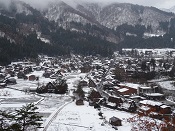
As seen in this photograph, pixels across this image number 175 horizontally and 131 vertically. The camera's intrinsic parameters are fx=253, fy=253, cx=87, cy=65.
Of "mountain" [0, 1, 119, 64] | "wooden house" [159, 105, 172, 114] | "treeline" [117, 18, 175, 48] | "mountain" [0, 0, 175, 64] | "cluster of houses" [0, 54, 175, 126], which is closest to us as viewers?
"wooden house" [159, 105, 172, 114]

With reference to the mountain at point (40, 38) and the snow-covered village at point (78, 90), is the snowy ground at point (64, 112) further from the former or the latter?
the mountain at point (40, 38)

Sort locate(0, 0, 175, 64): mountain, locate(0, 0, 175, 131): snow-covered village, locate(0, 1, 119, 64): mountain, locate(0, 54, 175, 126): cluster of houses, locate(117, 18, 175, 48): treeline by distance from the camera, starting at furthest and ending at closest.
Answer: locate(117, 18, 175, 48): treeline, locate(0, 0, 175, 64): mountain, locate(0, 1, 119, 64): mountain, locate(0, 54, 175, 126): cluster of houses, locate(0, 0, 175, 131): snow-covered village

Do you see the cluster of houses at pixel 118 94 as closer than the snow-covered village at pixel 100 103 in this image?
No

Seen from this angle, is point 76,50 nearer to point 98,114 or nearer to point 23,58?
point 23,58

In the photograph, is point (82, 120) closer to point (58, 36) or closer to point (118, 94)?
point (118, 94)

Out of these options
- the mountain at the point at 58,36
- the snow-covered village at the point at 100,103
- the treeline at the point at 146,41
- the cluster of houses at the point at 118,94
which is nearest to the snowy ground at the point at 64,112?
the snow-covered village at the point at 100,103

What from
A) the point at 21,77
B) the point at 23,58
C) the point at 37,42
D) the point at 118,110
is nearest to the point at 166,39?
the point at 37,42

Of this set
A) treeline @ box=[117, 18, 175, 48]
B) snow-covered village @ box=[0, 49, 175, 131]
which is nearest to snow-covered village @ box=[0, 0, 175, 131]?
snow-covered village @ box=[0, 49, 175, 131]

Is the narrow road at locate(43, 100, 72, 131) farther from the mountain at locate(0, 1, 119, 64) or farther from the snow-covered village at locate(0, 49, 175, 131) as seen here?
the mountain at locate(0, 1, 119, 64)

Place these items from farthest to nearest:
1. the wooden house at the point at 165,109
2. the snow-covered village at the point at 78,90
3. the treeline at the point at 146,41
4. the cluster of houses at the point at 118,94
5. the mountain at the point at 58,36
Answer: the treeline at the point at 146,41 < the mountain at the point at 58,36 < the cluster of houses at the point at 118,94 < the wooden house at the point at 165,109 < the snow-covered village at the point at 78,90

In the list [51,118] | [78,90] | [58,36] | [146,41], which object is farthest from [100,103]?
[146,41]

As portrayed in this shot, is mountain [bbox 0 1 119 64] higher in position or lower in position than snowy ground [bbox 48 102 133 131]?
higher
